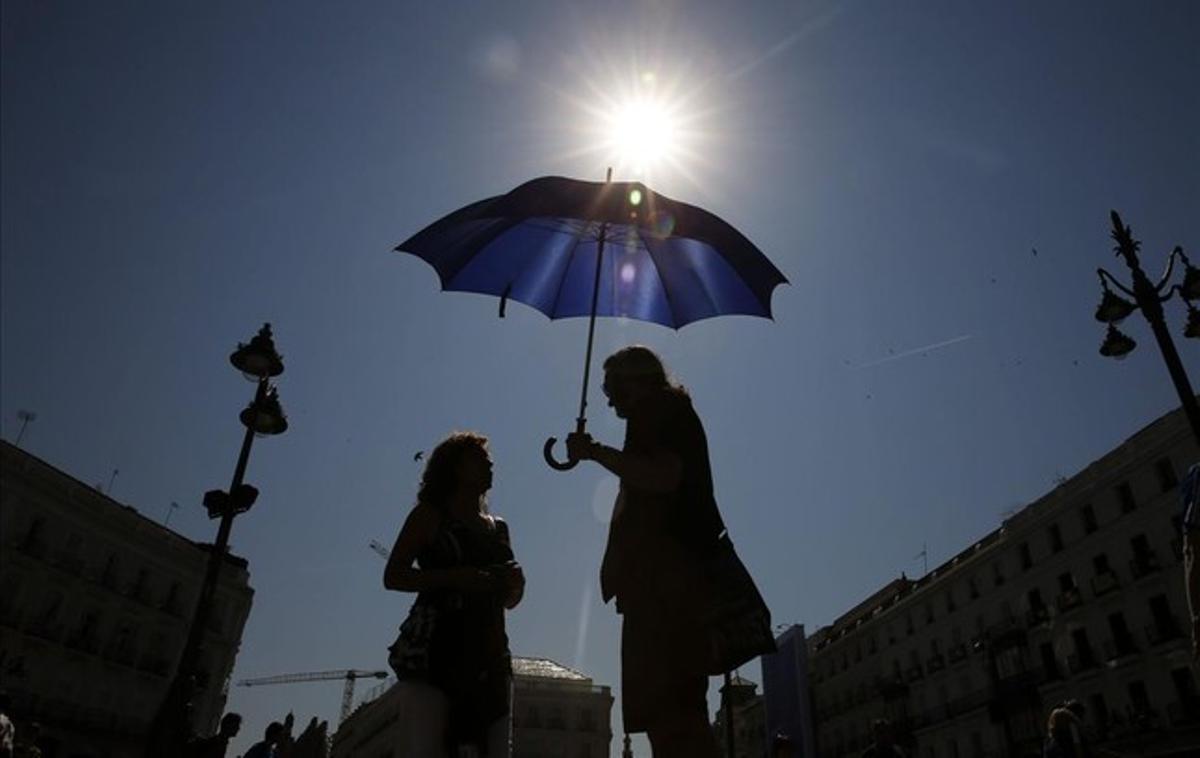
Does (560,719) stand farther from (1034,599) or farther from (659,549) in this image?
(659,549)

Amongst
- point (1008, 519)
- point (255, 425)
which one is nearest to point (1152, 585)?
point (1008, 519)

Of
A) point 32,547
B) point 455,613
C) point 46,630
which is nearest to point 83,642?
point 46,630

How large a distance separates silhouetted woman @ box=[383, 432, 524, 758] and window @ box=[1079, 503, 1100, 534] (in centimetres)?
3869

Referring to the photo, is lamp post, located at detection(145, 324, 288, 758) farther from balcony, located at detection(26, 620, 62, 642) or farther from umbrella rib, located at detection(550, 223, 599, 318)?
balcony, located at detection(26, 620, 62, 642)

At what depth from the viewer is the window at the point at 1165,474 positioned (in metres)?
30.2

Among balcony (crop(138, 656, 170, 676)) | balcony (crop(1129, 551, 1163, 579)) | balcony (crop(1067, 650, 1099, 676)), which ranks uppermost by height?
balcony (crop(1129, 551, 1163, 579))

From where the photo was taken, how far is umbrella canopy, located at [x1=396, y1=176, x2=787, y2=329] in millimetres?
3943

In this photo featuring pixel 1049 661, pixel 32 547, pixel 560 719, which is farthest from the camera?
pixel 560 719

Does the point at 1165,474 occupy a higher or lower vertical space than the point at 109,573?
higher

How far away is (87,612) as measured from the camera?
→ 34.6 m

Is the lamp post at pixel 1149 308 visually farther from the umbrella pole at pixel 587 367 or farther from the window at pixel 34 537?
the window at pixel 34 537

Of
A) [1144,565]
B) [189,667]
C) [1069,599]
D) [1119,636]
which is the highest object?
[1144,565]

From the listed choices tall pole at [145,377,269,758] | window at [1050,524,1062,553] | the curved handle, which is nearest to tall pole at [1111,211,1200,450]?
the curved handle

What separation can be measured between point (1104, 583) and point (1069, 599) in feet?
7.29
